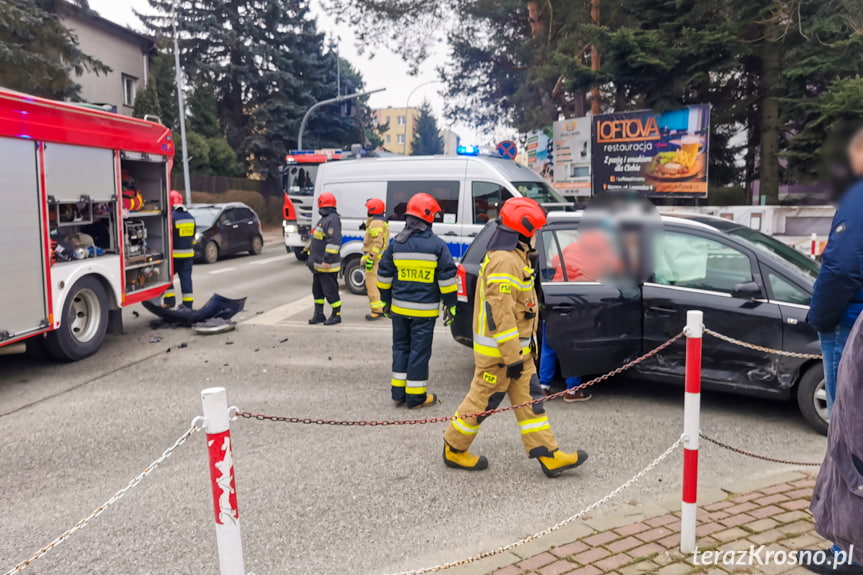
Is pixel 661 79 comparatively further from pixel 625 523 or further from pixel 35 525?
pixel 35 525

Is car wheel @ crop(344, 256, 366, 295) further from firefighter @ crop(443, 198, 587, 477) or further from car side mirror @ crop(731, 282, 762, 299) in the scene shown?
firefighter @ crop(443, 198, 587, 477)

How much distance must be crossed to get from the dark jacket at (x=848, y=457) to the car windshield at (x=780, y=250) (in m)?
3.77

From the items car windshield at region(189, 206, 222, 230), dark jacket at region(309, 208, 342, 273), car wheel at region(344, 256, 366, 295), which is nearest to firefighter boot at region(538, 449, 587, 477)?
dark jacket at region(309, 208, 342, 273)

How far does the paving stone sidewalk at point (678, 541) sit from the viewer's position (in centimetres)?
325

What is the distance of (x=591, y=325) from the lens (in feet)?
19.1

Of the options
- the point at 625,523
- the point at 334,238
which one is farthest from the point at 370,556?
the point at 334,238

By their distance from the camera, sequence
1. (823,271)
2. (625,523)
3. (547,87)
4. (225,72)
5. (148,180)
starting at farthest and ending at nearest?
(225,72) → (547,87) → (148,180) → (625,523) → (823,271)

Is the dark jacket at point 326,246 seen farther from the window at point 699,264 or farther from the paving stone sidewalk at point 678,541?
the paving stone sidewalk at point 678,541

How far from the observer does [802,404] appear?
17.3ft

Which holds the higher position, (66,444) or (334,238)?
(334,238)

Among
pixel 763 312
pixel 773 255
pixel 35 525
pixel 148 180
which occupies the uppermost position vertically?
pixel 148 180

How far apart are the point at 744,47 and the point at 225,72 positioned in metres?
26.8

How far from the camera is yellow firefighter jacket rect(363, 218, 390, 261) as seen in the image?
33.2ft

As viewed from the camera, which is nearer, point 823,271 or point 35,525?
point 823,271
